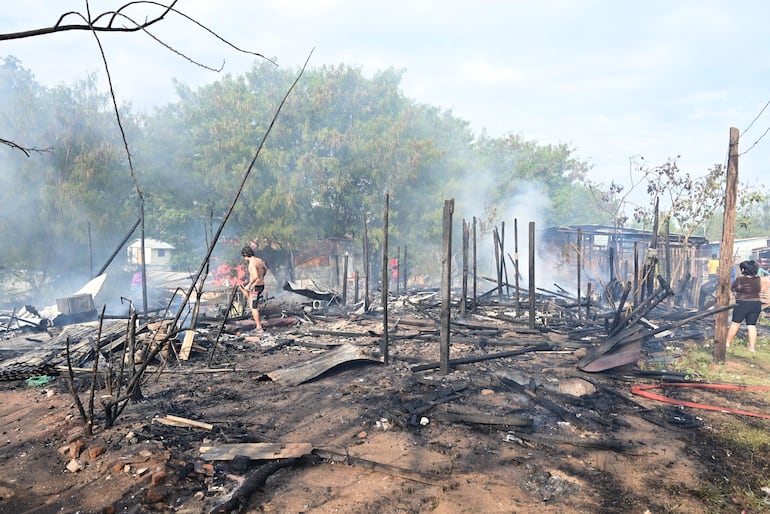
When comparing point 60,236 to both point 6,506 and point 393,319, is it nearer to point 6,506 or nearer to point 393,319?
point 393,319

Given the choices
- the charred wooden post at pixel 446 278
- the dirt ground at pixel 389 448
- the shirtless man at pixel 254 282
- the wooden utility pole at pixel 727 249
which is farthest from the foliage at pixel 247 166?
the wooden utility pole at pixel 727 249

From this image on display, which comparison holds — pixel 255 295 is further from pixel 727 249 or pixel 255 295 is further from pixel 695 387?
pixel 727 249

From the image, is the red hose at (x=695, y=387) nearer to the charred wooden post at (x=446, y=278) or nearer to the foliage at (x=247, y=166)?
the charred wooden post at (x=446, y=278)

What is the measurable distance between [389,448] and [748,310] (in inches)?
297

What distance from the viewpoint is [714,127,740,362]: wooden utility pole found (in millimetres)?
7672

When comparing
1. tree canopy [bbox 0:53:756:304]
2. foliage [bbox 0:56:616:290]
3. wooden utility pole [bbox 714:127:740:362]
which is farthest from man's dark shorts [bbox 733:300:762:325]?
foliage [bbox 0:56:616:290]

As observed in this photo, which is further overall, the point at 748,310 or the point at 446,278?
the point at 748,310

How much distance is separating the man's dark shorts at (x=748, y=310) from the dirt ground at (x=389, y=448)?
2705mm

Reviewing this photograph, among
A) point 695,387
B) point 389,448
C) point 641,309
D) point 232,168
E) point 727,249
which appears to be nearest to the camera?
point 389,448

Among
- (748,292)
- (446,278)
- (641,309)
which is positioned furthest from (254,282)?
(748,292)

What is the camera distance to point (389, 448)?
171 inches

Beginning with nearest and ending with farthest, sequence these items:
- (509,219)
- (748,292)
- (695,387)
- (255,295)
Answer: (695,387)
(748,292)
(255,295)
(509,219)

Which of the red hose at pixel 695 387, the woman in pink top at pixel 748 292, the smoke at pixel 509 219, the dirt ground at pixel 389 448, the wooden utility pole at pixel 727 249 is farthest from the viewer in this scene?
the smoke at pixel 509 219

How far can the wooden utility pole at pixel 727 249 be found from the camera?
7672 mm
